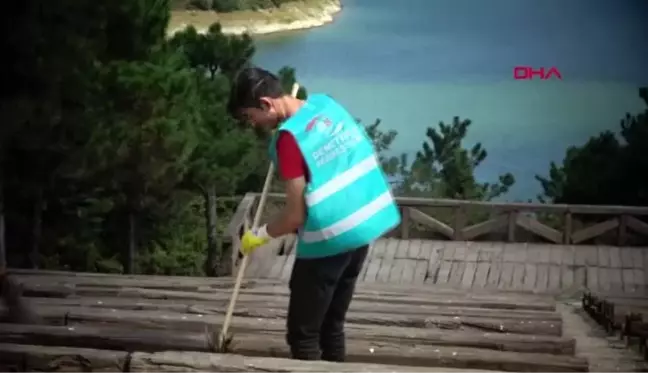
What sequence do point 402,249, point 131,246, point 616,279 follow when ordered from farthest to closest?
point 402,249, point 616,279, point 131,246

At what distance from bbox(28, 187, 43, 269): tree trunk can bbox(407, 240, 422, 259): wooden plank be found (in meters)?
2.02

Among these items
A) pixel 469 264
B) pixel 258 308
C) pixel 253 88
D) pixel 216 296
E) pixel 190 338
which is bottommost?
pixel 469 264

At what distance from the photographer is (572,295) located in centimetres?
486

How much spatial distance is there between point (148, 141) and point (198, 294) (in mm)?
1326

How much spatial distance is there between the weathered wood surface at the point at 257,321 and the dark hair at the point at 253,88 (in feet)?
2.19

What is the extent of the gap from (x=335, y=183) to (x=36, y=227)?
2.85 meters

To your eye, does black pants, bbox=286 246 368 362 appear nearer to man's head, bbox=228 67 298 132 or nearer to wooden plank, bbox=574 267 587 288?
man's head, bbox=228 67 298 132

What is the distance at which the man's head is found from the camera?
6.55 feet

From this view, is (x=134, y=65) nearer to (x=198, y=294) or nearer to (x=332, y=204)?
(x=198, y=294)

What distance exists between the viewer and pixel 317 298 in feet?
6.75

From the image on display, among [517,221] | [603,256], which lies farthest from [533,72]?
[603,256]

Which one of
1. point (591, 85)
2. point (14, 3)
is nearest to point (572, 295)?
point (591, 85)

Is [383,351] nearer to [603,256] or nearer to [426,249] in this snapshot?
[426,249]

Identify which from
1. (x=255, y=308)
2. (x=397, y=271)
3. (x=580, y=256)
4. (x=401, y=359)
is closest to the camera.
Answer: (x=401, y=359)
